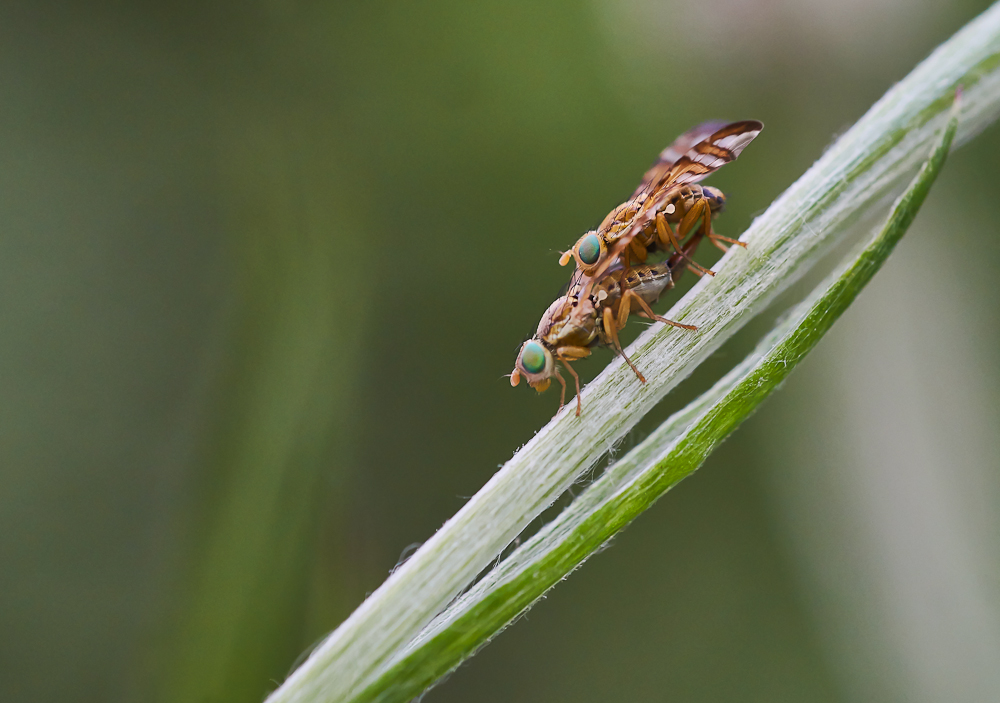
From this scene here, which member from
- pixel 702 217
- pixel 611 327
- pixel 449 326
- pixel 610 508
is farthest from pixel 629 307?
pixel 449 326

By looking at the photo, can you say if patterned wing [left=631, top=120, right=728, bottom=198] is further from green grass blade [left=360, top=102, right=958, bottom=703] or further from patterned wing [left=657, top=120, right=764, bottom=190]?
green grass blade [left=360, top=102, right=958, bottom=703]

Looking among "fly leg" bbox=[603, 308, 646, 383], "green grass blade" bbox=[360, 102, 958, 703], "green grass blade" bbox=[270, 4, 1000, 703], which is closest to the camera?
"green grass blade" bbox=[360, 102, 958, 703]

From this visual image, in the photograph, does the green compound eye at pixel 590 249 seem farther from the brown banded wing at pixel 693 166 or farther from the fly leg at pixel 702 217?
the fly leg at pixel 702 217

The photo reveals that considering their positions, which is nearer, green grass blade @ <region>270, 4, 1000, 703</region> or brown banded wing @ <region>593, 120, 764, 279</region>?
green grass blade @ <region>270, 4, 1000, 703</region>

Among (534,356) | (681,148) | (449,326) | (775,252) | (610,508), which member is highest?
(449,326)

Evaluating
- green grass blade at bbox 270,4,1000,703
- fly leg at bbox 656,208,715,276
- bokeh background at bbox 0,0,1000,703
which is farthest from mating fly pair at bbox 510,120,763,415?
bokeh background at bbox 0,0,1000,703

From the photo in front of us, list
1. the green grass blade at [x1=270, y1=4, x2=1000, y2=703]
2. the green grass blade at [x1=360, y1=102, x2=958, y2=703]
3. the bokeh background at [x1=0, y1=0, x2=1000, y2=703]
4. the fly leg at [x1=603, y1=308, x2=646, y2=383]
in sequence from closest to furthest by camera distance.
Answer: the green grass blade at [x1=360, y1=102, x2=958, y2=703]
the green grass blade at [x1=270, y1=4, x2=1000, y2=703]
the fly leg at [x1=603, y1=308, x2=646, y2=383]
the bokeh background at [x1=0, y1=0, x2=1000, y2=703]

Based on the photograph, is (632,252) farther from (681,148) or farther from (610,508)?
(610,508)
